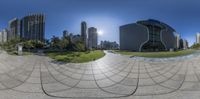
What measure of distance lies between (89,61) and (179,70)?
1036mm

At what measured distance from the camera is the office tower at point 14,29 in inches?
57.8

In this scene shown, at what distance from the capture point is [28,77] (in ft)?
4.68

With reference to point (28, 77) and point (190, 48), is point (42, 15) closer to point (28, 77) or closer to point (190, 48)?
point (28, 77)

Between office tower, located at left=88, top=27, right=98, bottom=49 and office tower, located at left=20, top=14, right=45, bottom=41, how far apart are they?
0.51 m

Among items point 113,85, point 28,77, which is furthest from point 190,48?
point 28,77

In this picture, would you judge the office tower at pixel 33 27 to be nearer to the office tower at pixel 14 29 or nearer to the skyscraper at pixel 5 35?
the office tower at pixel 14 29

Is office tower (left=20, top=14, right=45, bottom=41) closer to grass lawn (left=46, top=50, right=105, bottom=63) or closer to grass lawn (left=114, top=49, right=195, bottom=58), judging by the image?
grass lawn (left=46, top=50, right=105, bottom=63)

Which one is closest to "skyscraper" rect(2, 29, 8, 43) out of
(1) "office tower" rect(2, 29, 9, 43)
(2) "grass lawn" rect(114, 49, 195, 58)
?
(1) "office tower" rect(2, 29, 9, 43)

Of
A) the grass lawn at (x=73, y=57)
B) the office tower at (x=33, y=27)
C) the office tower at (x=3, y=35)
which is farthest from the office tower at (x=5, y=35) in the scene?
the grass lawn at (x=73, y=57)

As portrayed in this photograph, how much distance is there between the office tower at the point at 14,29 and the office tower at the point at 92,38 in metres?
0.78

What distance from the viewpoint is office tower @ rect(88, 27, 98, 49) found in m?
1.68

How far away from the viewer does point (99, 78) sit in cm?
150

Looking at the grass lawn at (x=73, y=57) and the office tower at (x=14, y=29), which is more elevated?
the office tower at (x=14, y=29)

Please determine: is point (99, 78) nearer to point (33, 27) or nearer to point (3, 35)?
point (33, 27)
